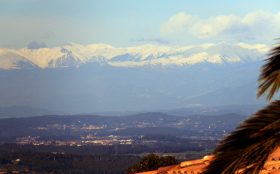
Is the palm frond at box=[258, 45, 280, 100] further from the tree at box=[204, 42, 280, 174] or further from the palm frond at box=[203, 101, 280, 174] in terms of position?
the palm frond at box=[203, 101, 280, 174]

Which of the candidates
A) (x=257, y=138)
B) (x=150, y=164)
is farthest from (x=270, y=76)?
(x=150, y=164)

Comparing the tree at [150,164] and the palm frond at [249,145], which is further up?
the palm frond at [249,145]

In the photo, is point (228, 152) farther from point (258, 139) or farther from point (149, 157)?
point (149, 157)

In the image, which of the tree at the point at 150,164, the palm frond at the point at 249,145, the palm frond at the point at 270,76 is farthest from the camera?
the tree at the point at 150,164

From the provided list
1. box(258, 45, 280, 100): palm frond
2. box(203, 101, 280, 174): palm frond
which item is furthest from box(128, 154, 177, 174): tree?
box(203, 101, 280, 174): palm frond

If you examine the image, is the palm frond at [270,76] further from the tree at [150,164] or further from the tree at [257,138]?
the tree at [150,164]

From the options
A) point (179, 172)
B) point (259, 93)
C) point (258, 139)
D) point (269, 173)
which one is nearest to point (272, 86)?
point (259, 93)

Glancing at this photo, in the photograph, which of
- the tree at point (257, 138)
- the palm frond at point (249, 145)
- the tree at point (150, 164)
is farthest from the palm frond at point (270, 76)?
the tree at point (150, 164)

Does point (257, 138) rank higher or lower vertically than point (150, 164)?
higher

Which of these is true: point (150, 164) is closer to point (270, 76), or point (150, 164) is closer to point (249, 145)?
point (270, 76)

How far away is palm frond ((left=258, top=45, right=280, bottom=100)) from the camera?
735 centimetres

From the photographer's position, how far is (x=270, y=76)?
290 inches

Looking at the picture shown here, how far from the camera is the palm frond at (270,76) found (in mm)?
7352

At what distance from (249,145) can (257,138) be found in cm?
11
